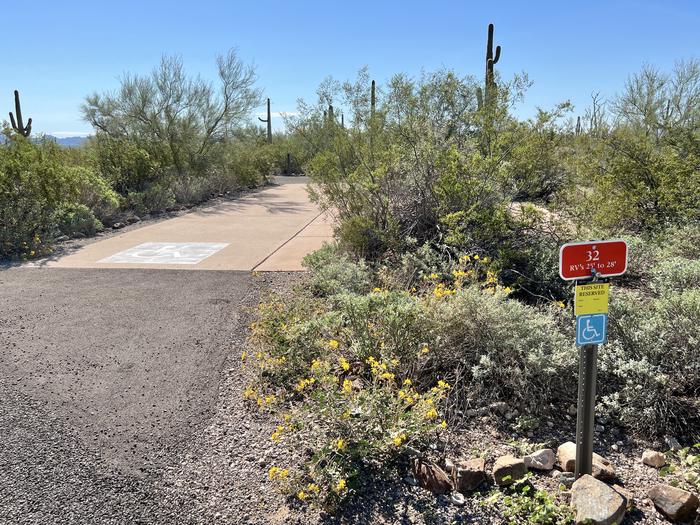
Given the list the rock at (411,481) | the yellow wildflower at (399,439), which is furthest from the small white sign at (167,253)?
the rock at (411,481)

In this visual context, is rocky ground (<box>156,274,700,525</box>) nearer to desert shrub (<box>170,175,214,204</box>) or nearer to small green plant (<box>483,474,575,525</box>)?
small green plant (<box>483,474,575,525</box>)

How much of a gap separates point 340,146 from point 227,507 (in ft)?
20.6

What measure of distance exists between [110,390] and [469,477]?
2823 millimetres

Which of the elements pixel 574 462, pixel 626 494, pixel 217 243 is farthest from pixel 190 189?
pixel 626 494

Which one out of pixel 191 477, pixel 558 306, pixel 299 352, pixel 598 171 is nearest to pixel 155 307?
pixel 299 352

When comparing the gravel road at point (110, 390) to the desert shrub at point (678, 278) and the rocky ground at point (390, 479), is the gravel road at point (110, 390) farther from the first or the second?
the desert shrub at point (678, 278)

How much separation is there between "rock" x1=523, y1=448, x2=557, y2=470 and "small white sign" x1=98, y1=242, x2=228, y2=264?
665cm

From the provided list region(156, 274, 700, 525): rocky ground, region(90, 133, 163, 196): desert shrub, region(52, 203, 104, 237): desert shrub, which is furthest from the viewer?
region(90, 133, 163, 196): desert shrub

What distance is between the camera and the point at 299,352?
4.32 metres

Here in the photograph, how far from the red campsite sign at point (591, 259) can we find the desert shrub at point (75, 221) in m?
10.2

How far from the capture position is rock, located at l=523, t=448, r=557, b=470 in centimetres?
302

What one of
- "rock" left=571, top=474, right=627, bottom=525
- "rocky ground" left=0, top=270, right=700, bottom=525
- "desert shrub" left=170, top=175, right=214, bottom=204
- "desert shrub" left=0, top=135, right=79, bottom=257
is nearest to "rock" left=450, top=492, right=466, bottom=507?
"rocky ground" left=0, top=270, right=700, bottom=525

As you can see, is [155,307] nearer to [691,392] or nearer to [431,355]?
[431,355]

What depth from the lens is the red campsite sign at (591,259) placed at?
2.51m
